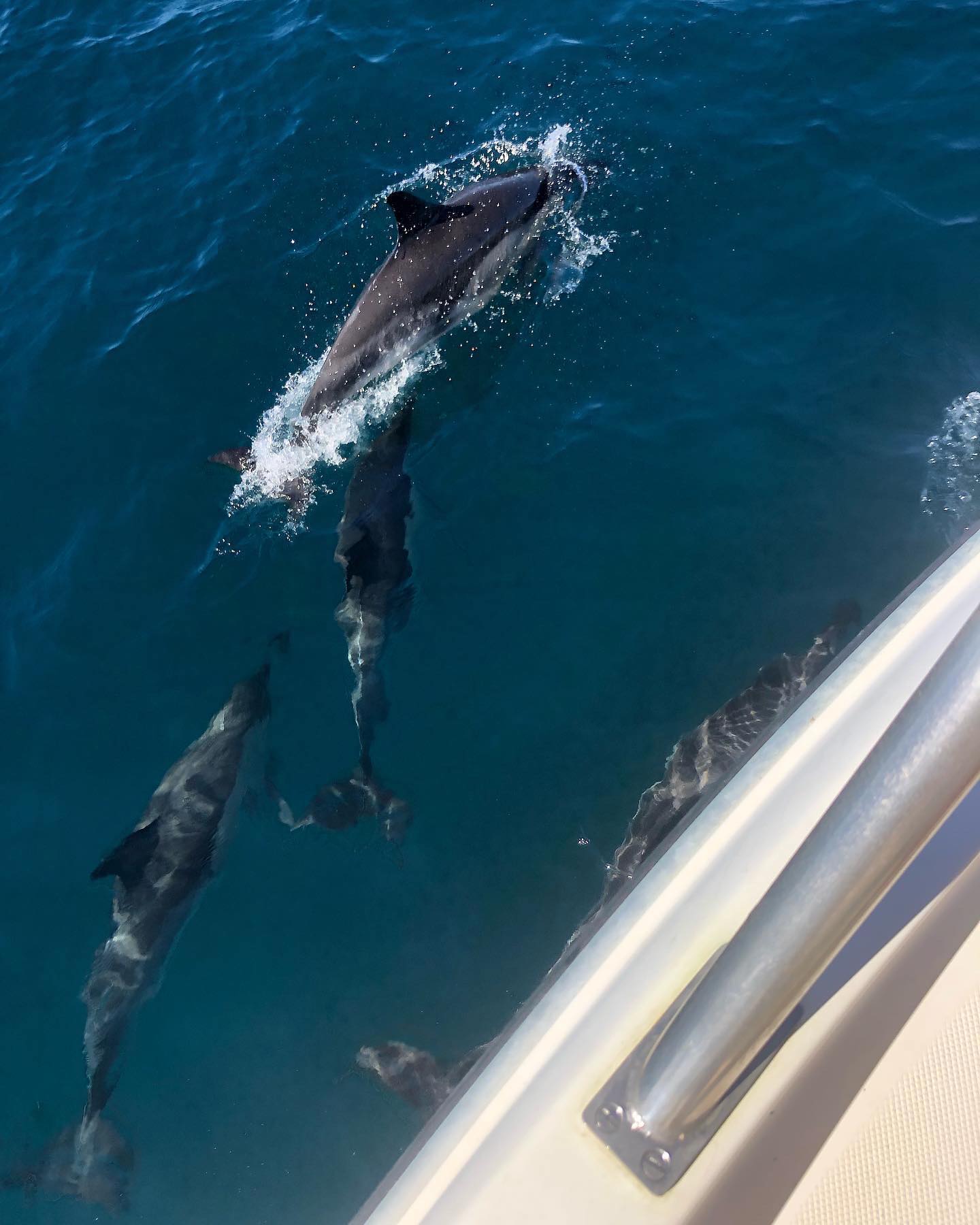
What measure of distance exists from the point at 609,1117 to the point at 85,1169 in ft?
20.7

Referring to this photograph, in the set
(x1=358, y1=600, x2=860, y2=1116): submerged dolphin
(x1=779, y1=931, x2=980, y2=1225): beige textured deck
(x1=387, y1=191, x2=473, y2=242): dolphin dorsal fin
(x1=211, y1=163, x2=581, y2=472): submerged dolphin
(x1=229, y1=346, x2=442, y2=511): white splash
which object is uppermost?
(x1=387, y1=191, x2=473, y2=242): dolphin dorsal fin

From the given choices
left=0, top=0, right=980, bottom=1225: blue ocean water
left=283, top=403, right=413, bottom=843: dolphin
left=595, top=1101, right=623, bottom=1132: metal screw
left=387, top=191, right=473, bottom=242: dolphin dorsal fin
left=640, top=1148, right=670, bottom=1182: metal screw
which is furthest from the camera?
left=387, top=191, right=473, bottom=242: dolphin dorsal fin

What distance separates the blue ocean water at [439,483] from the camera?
8.34 m

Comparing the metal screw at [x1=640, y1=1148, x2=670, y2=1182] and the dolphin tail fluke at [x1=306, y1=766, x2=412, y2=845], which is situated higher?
the metal screw at [x1=640, y1=1148, x2=670, y2=1182]

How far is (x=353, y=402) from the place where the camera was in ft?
39.8

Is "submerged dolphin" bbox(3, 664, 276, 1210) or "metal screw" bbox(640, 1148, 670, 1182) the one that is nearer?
"metal screw" bbox(640, 1148, 670, 1182)

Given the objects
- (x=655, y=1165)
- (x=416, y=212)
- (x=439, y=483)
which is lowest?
(x=439, y=483)

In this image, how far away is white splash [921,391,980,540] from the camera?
9.73 m

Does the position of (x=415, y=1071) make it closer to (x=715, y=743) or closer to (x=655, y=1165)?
(x=715, y=743)

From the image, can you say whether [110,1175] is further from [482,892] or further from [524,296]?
[524,296]

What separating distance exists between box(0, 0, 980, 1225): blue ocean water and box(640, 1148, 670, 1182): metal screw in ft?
14.1

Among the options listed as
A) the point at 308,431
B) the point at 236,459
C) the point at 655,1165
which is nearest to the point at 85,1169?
the point at 655,1165

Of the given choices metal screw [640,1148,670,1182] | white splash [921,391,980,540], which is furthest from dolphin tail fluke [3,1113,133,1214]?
white splash [921,391,980,540]

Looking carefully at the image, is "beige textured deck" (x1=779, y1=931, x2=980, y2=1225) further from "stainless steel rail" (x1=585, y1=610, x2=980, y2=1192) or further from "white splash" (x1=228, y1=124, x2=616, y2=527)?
"white splash" (x1=228, y1=124, x2=616, y2=527)
